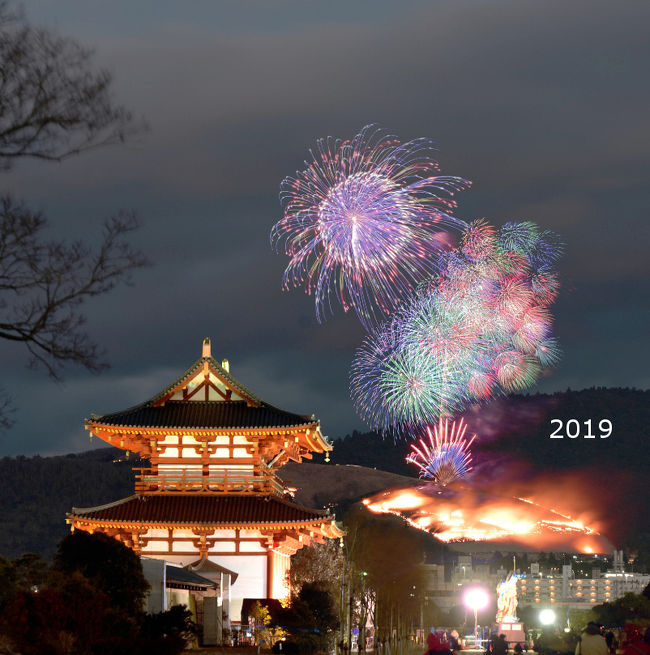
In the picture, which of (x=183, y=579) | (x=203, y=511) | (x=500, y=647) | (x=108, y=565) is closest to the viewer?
(x=108, y=565)

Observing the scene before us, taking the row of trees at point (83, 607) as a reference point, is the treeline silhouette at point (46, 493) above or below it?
above

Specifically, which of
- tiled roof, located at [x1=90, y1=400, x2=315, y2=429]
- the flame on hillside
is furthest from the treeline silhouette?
tiled roof, located at [x1=90, y1=400, x2=315, y2=429]

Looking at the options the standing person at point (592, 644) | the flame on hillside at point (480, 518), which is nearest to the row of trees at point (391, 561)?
the flame on hillside at point (480, 518)

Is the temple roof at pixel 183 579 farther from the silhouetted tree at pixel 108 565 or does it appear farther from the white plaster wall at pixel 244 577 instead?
the silhouetted tree at pixel 108 565

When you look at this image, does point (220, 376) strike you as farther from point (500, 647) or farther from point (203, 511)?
point (500, 647)

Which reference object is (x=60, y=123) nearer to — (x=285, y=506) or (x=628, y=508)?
(x=285, y=506)

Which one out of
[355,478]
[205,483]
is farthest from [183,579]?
[355,478]
